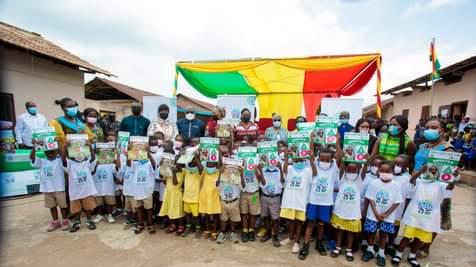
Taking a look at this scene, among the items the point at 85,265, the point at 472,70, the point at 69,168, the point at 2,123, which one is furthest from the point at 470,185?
the point at 2,123

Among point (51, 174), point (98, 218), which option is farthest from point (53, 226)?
point (51, 174)

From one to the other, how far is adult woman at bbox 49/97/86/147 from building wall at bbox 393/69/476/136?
40.9 ft

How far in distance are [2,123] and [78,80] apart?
3.99 meters

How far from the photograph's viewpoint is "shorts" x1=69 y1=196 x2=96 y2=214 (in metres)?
3.77

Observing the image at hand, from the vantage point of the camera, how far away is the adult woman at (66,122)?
149 inches

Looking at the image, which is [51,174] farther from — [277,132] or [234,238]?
[277,132]

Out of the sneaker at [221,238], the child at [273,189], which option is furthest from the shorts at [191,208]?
the child at [273,189]

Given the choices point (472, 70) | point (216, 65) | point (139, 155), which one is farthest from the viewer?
point (472, 70)

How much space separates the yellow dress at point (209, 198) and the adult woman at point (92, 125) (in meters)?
2.23

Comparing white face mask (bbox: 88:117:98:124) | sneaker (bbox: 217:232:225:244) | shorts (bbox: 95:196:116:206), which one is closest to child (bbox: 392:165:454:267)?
sneaker (bbox: 217:232:225:244)

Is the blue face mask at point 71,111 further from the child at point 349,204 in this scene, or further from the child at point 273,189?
the child at point 349,204

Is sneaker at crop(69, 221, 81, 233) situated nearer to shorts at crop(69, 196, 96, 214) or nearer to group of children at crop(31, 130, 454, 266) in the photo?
group of children at crop(31, 130, 454, 266)

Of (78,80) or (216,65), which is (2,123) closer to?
(78,80)

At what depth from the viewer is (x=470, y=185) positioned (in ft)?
24.1
